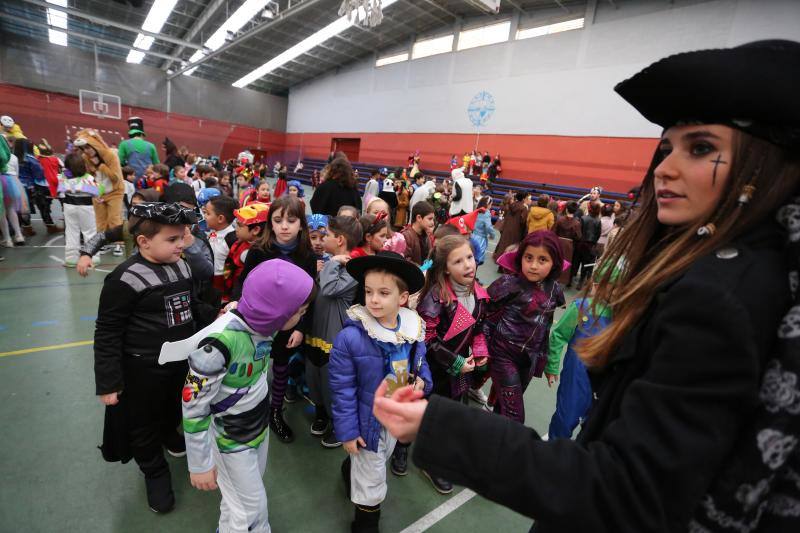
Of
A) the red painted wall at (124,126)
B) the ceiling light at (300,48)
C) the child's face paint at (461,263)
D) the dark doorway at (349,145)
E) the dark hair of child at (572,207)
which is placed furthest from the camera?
the dark doorway at (349,145)

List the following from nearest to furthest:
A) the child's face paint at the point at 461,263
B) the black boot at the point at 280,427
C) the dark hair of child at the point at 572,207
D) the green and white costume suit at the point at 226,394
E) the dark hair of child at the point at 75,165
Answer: the green and white costume suit at the point at 226,394, the child's face paint at the point at 461,263, the black boot at the point at 280,427, the dark hair of child at the point at 75,165, the dark hair of child at the point at 572,207

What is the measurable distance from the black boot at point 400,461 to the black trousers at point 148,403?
53.8 inches

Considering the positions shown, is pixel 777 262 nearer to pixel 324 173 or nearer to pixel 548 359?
pixel 548 359

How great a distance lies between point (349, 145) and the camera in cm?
2358

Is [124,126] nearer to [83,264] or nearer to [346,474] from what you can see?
[83,264]

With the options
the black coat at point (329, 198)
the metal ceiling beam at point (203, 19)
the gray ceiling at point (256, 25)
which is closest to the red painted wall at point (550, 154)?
the gray ceiling at point (256, 25)

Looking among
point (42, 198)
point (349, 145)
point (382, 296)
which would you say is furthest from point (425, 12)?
point (382, 296)

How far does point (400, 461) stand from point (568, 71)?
1510 centimetres

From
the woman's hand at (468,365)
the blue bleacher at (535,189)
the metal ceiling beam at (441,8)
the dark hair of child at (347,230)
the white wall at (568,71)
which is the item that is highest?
the metal ceiling beam at (441,8)

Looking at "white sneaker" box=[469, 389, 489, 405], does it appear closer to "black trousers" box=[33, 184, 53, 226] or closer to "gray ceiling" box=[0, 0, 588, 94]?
"black trousers" box=[33, 184, 53, 226]

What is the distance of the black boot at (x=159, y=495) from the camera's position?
80.0 inches

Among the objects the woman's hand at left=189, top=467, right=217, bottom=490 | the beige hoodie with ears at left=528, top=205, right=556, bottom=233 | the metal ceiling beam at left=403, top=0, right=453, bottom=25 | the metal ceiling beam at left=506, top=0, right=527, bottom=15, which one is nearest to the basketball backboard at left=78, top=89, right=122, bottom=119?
the metal ceiling beam at left=403, top=0, right=453, bottom=25

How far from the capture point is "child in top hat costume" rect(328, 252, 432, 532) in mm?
1871

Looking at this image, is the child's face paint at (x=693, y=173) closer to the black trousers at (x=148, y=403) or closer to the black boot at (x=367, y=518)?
the black boot at (x=367, y=518)
